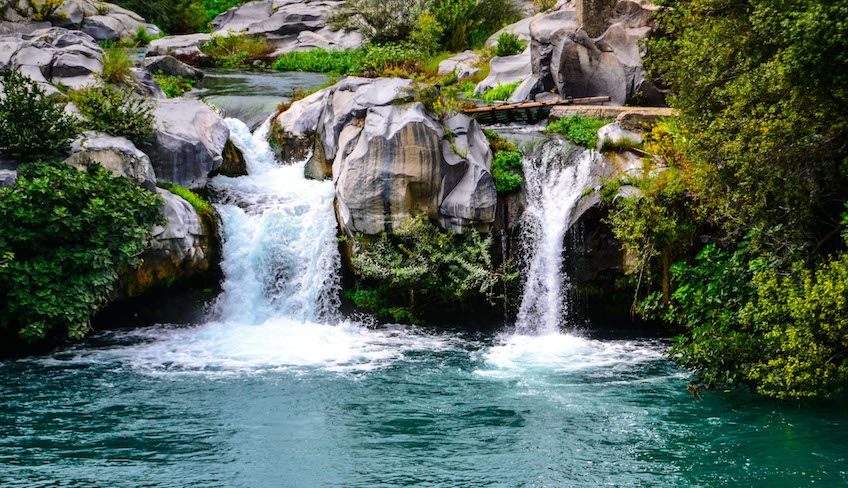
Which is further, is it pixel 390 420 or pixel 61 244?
pixel 61 244

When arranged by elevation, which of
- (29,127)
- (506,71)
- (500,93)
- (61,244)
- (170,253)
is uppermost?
(506,71)

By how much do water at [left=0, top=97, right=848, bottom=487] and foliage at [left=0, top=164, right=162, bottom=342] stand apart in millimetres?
952

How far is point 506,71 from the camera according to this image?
87.4ft

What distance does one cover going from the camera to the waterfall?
1795cm

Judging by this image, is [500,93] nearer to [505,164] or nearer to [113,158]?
[505,164]

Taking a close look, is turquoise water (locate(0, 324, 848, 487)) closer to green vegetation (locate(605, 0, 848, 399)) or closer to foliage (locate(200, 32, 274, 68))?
green vegetation (locate(605, 0, 848, 399))

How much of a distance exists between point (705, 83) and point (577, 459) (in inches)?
245

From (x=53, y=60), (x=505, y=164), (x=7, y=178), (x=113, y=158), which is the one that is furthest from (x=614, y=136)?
(x=53, y=60)

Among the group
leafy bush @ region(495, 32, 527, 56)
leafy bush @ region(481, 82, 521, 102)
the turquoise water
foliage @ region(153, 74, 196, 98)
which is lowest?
the turquoise water

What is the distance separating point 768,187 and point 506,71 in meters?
15.4

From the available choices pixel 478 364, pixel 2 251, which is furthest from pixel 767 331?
pixel 2 251

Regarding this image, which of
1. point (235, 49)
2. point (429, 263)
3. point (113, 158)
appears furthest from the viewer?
point (235, 49)

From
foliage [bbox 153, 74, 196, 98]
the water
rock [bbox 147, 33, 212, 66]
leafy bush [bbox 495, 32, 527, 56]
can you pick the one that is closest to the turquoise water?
the water

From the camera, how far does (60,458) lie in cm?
1077
